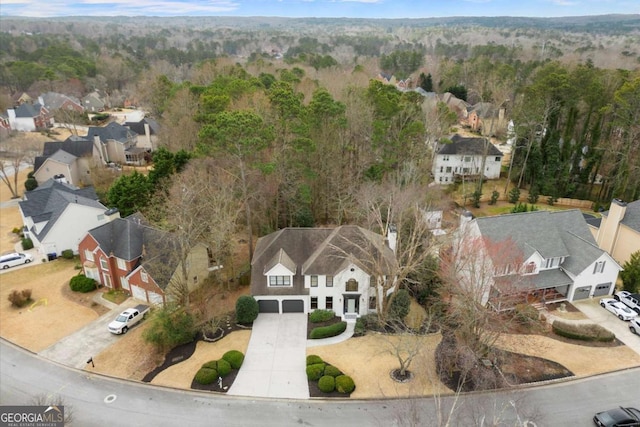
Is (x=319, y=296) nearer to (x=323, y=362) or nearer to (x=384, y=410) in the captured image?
(x=323, y=362)

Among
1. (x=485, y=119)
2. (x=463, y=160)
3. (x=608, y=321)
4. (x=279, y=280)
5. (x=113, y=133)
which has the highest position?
(x=113, y=133)

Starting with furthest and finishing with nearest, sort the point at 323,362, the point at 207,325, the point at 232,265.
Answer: the point at 232,265 < the point at 207,325 < the point at 323,362

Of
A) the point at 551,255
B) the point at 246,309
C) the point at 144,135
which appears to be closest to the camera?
the point at 246,309

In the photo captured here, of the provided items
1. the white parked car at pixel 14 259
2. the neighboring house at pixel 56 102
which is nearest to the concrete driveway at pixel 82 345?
the white parked car at pixel 14 259

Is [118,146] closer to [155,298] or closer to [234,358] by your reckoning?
[155,298]

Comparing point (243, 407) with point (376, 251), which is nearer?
point (243, 407)

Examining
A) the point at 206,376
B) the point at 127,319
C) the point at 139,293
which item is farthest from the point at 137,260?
the point at 206,376

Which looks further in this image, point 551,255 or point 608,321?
point 551,255

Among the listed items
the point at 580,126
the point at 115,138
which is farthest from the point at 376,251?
the point at 115,138
